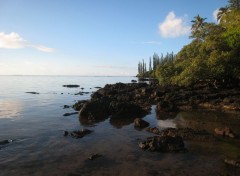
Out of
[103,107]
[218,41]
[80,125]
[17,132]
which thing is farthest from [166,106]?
[17,132]

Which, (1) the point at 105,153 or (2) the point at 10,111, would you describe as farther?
(2) the point at 10,111

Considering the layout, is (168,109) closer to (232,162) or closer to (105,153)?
(105,153)

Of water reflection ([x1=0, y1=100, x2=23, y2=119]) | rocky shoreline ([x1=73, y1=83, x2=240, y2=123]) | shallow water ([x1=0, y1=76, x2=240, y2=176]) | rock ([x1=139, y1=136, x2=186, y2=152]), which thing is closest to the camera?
shallow water ([x1=0, y1=76, x2=240, y2=176])

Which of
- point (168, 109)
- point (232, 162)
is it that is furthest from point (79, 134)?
point (168, 109)

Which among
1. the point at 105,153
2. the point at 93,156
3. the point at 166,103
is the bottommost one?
the point at 105,153

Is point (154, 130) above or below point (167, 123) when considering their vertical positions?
above

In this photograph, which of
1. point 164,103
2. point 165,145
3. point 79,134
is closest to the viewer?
point 165,145

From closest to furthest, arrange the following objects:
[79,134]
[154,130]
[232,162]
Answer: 1. [232,162]
2. [79,134]
3. [154,130]

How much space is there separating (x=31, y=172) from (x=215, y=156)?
1043 cm

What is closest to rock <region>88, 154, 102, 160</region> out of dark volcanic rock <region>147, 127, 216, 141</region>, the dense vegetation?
dark volcanic rock <region>147, 127, 216, 141</region>

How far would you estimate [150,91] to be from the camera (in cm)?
4834

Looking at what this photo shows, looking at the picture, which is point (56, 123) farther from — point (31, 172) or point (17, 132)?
point (31, 172)

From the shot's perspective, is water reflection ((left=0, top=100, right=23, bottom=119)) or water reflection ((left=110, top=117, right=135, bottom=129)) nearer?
water reflection ((left=110, top=117, right=135, bottom=129))

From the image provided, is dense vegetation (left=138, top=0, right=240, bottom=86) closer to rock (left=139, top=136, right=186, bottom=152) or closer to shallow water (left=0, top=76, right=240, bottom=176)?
shallow water (left=0, top=76, right=240, bottom=176)
